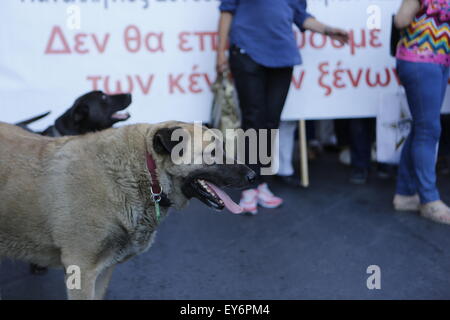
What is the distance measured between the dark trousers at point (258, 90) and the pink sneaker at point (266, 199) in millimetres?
274

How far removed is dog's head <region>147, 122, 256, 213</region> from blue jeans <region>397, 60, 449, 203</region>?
1.89 m

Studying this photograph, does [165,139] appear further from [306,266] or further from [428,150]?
[428,150]

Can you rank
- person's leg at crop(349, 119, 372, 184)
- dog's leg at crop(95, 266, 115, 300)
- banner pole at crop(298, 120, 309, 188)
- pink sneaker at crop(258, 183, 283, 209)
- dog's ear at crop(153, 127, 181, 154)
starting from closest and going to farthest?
dog's ear at crop(153, 127, 181, 154), dog's leg at crop(95, 266, 115, 300), pink sneaker at crop(258, 183, 283, 209), banner pole at crop(298, 120, 309, 188), person's leg at crop(349, 119, 372, 184)

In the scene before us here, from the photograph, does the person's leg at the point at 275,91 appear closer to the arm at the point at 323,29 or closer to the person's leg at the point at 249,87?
the person's leg at the point at 249,87

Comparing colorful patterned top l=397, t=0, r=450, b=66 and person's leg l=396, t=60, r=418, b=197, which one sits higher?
colorful patterned top l=397, t=0, r=450, b=66

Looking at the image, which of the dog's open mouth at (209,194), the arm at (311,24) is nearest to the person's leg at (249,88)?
the arm at (311,24)

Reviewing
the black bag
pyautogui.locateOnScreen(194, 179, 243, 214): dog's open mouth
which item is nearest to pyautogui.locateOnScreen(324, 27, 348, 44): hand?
the black bag

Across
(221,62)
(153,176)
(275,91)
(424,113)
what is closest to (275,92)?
(275,91)

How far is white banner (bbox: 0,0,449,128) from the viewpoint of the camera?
4.62 meters

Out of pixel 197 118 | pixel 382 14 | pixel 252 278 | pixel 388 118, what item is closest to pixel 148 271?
pixel 252 278

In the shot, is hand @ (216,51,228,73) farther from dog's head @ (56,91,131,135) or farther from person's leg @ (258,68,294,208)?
dog's head @ (56,91,131,135)

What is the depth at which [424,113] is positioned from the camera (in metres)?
3.94
